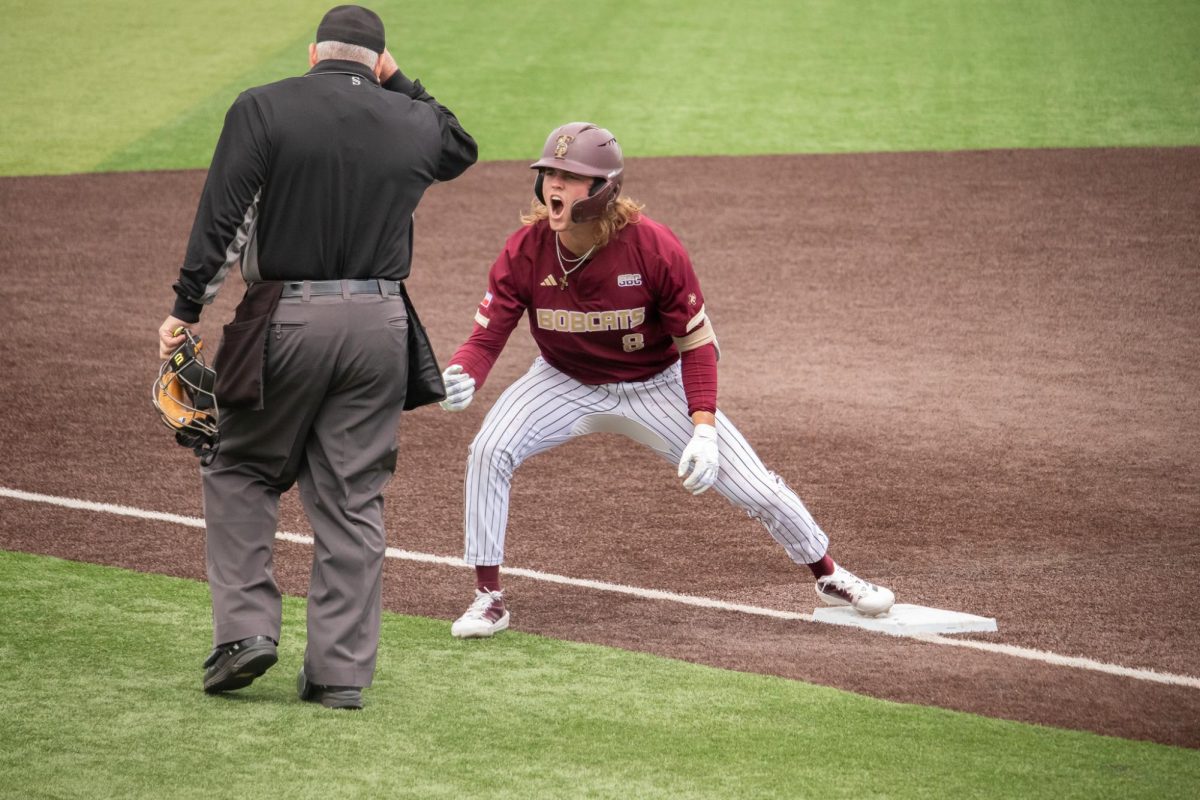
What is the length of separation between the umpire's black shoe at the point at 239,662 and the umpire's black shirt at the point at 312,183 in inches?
35.1

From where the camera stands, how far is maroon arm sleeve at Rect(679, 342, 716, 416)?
509cm

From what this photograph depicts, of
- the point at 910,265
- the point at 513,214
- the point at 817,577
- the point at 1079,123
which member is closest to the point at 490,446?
the point at 817,577

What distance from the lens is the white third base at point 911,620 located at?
5.19 meters

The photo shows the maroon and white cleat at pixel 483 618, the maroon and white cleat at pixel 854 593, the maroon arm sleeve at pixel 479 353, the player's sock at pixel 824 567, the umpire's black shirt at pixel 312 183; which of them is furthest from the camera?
the player's sock at pixel 824 567

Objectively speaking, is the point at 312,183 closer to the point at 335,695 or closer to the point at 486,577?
the point at 335,695

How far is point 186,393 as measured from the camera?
165 inches

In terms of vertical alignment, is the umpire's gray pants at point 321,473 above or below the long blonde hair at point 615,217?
below

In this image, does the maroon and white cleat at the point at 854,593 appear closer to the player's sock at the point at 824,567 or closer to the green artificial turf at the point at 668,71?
the player's sock at the point at 824,567

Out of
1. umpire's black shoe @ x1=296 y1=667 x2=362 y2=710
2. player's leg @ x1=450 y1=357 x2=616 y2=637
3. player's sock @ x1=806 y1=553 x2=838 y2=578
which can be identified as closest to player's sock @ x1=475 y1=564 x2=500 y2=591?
player's leg @ x1=450 y1=357 x2=616 y2=637

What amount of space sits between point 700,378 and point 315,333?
1424 mm

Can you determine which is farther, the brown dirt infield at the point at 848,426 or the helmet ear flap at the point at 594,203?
the brown dirt infield at the point at 848,426

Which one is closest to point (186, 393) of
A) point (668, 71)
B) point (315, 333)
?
point (315, 333)

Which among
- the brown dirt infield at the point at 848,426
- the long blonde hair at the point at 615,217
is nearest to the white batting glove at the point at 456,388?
the long blonde hair at the point at 615,217

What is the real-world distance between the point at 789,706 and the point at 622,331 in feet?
4.72
